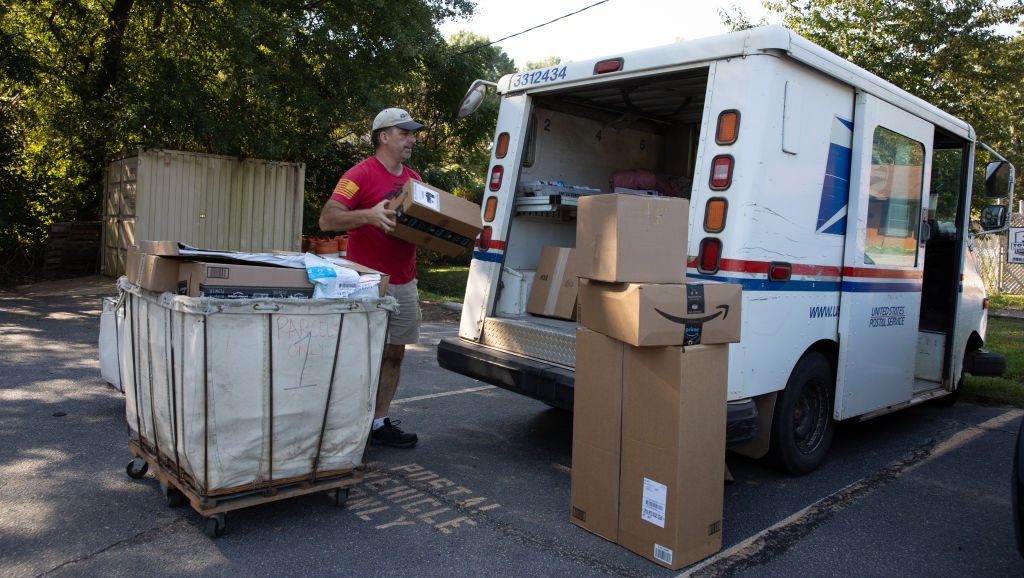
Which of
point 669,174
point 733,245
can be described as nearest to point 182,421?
point 733,245

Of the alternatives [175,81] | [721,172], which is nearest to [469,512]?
[721,172]

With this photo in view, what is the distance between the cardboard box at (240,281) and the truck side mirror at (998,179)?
570 centimetres

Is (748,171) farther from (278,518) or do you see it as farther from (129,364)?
(129,364)

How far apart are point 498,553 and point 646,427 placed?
838 millimetres

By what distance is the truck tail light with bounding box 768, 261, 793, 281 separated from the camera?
378cm

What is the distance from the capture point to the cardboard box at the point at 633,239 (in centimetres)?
311

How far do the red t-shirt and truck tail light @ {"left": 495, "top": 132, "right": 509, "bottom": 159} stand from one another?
892mm

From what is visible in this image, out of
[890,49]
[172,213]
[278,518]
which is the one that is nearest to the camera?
[278,518]

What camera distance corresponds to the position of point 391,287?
4.27 m

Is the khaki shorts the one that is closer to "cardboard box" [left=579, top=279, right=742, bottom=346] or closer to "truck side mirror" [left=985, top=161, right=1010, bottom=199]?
"cardboard box" [left=579, top=279, right=742, bottom=346]

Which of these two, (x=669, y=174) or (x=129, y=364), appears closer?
(x=129, y=364)

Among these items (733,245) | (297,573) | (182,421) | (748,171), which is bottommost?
(297,573)

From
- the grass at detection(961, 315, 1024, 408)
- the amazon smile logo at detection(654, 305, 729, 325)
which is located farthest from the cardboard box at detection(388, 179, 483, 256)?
the grass at detection(961, 315, 1024, 408)

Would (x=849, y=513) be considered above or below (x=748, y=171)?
below
